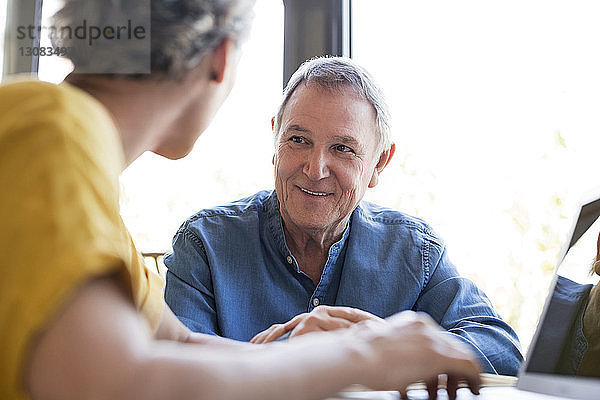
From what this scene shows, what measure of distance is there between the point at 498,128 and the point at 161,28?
1721mm

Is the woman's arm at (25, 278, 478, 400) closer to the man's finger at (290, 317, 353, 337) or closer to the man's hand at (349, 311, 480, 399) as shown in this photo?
the man's hand at (349, 311, 480, 399)

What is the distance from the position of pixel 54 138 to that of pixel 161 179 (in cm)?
214

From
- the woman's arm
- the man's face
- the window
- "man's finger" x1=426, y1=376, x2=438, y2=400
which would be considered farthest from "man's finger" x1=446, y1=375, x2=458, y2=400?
the window

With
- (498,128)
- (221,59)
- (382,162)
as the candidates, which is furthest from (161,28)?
(498,128)

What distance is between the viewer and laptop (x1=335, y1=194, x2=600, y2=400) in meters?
1.03

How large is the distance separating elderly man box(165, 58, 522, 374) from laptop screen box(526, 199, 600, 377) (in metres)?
0.40

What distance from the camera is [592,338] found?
40.4 inches

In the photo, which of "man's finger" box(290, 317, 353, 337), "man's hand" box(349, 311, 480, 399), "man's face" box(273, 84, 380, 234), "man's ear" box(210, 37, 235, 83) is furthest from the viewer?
"man's face" box(273, 84, 380, 234)

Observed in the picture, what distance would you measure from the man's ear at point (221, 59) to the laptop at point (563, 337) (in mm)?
499

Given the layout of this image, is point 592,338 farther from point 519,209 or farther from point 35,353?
point 519,209

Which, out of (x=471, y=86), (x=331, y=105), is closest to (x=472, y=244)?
(x=471, y=86)

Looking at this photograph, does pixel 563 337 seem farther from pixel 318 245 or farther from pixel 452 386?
pixel 318 245

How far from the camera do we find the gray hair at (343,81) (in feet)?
5.71

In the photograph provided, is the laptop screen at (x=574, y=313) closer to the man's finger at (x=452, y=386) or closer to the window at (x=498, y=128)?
the man's finger at (x=452, y=386)
